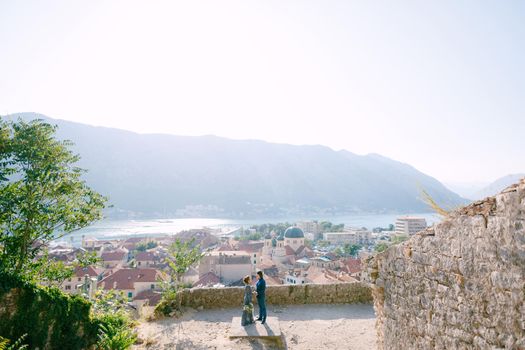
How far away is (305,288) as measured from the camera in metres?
10.2

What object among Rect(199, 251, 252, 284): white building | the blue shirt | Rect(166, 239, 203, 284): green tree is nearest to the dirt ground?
the blue shirt

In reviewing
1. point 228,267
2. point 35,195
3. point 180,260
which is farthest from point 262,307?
point 228,267

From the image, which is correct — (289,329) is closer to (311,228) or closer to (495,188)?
(495,188)

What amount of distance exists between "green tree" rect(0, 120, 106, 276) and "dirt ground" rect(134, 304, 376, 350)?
3.54 meters

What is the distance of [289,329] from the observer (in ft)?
26.6

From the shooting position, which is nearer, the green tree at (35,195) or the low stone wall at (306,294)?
the green tree at (35,195)

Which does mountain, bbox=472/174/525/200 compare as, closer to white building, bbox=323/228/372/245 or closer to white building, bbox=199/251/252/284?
white building, bbox=199/251/252/284

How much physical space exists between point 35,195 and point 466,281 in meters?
9.75

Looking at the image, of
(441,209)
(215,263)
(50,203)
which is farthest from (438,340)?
(215,263)

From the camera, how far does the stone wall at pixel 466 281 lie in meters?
2.25

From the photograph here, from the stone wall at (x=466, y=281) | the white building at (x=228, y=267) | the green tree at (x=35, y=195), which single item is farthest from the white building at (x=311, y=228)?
the stone wall at (x=466, y=281)

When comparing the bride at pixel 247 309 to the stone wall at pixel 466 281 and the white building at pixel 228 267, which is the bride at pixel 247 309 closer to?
the stone wall at pixel 466 281

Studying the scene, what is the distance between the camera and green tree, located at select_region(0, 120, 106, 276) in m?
7.74

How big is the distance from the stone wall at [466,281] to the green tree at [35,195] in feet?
26.3
